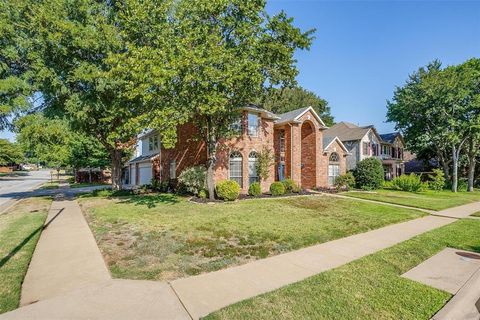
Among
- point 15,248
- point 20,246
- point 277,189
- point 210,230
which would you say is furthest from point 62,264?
point 277,189

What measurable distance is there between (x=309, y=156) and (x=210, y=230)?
662 inches

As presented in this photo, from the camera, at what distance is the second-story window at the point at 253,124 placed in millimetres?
20547

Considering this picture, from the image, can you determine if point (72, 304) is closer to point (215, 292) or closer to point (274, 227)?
point (215, 292)

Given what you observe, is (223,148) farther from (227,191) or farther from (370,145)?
(370,145)

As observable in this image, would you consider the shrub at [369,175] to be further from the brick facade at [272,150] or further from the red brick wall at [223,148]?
the red brick wall at [223,148]

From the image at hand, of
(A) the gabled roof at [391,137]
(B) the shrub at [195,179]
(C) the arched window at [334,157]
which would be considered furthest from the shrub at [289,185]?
(A) the gabled roof at [391,137]

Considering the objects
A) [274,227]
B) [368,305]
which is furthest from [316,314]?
[274,227]

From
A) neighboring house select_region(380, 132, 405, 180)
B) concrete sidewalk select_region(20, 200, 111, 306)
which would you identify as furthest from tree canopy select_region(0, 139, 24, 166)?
neighboring house select_region(380, 132, 405, 180)

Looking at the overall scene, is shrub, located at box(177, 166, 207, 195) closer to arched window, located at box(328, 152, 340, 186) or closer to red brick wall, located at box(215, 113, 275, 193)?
red brick wall, located at box(215, 113, 275, 193)

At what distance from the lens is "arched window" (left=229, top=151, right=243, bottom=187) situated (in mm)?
19969

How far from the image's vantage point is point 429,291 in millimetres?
4895

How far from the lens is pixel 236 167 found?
20141 millimetres

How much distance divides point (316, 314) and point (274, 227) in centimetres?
589

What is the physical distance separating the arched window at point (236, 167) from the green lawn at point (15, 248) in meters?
11.3
